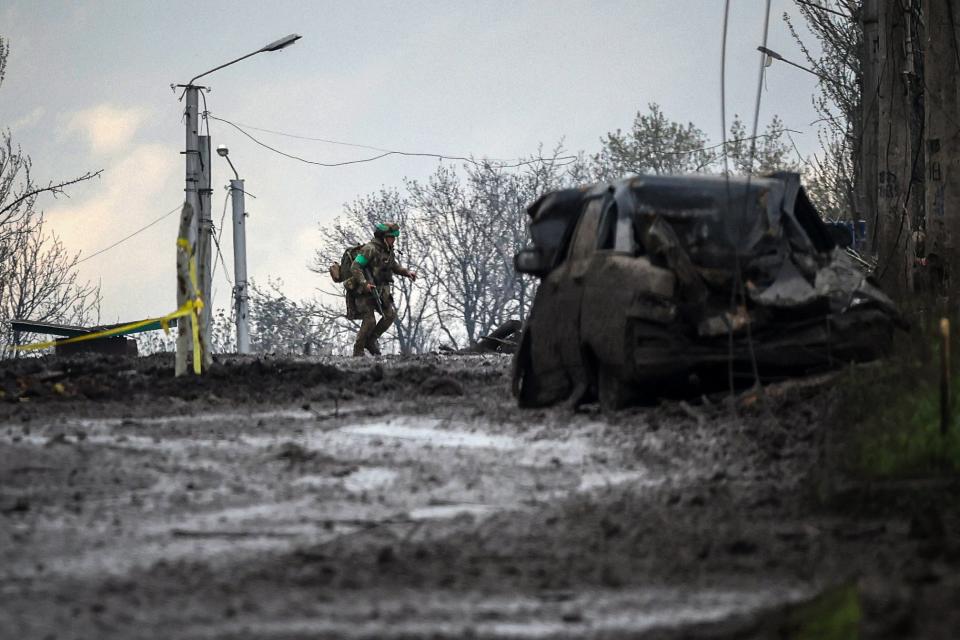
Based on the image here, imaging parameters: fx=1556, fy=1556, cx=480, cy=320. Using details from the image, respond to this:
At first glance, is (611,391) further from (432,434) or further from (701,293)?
(432,434)

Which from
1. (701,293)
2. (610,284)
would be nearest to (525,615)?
(701,293)

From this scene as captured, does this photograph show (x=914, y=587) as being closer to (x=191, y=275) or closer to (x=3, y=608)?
(x=3, y=608)

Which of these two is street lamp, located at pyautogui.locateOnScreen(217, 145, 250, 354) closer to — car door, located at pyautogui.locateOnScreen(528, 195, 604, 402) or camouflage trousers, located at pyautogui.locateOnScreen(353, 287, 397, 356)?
camouflage trousers, located at pyautogui.locateOnScreen(353, 287, 397, 356)

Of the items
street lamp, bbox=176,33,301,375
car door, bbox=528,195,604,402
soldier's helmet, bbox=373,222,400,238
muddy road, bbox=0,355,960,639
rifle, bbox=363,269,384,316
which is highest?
street lamp, bbox=176,33,301,375

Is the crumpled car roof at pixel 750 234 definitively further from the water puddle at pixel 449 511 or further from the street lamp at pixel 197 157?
the street lamp at pixel 197 157

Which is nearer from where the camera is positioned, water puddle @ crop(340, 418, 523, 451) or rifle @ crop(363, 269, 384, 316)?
water puddle @ crop(340, 418, 523, 451)

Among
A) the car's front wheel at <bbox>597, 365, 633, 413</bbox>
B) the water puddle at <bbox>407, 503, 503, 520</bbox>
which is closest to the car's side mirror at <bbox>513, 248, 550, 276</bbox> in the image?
the car's front wheel at <bbox>597, 365, 633, 413</bbox>

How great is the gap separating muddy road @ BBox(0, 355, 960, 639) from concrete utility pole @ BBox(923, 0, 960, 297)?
6.83m

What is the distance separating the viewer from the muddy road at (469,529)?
464 cm

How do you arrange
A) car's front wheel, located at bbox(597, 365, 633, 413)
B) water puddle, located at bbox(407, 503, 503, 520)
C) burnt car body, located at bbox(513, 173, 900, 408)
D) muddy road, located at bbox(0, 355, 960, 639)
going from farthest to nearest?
car's front wheel, located at bbox(597, 365, 633, 413), burnt car body, located at bbox(513, 173, 900, 408), water puddle, located at bbox(407, 503, 503, 520), muddy road, located at bbox(0, 355, 960, 639)

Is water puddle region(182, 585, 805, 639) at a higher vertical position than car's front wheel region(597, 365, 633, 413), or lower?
lower

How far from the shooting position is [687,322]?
415 inches

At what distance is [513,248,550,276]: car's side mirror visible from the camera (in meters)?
12.3

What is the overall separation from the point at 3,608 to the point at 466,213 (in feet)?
206
